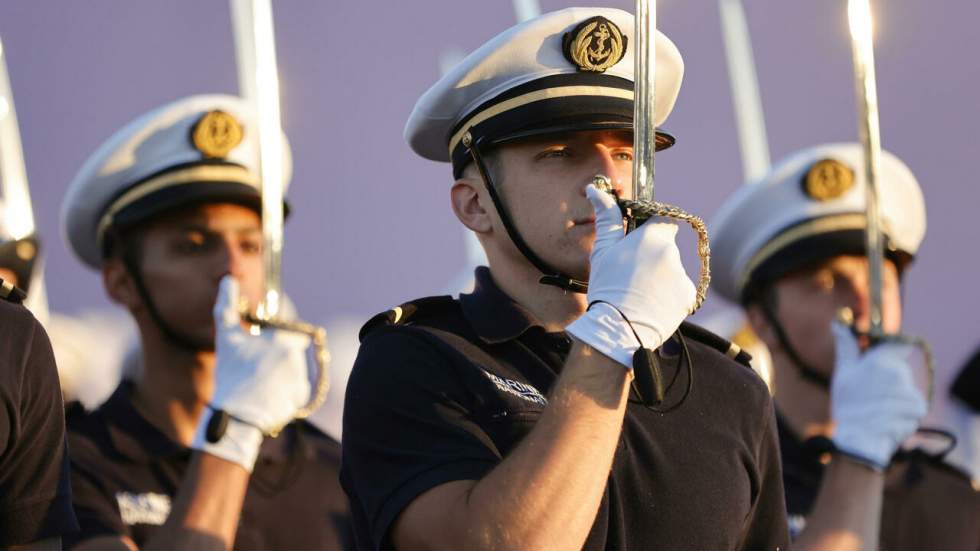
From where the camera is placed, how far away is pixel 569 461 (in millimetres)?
2941

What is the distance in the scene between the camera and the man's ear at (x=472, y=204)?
11.7ft

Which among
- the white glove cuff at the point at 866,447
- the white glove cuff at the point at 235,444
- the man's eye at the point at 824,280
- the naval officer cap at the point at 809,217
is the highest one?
the naval officer cap at the point at 809,217

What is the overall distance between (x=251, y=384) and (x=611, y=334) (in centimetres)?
186

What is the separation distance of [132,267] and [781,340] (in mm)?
1999

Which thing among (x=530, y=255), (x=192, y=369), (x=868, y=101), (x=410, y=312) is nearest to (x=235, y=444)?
(x=192, y=369)

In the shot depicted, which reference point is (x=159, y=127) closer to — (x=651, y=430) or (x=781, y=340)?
(x=781, y=340)

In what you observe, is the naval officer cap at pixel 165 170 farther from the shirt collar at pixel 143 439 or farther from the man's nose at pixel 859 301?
the man's nose at pixel 859 301

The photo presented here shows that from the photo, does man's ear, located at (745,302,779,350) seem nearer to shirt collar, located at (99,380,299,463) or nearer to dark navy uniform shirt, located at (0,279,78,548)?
shirt collar, located at (99,380,299,463)

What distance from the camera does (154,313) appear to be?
17.1 ft

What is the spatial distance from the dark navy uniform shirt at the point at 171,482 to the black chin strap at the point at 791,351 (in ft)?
5.03

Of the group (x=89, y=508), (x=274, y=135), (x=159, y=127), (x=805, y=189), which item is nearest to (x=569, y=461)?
(x=89, y=508)

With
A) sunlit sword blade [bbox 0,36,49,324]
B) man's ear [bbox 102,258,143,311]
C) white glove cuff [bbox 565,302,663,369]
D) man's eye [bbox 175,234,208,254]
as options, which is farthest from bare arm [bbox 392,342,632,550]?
sunlit sword blade [bbox 0,36,49,324]

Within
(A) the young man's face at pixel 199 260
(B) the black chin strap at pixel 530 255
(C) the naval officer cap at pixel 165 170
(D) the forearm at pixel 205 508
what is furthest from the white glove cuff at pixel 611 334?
(C) the naval officer cap at pixel 165 170

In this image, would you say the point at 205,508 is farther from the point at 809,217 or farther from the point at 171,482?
the point at 809,217
